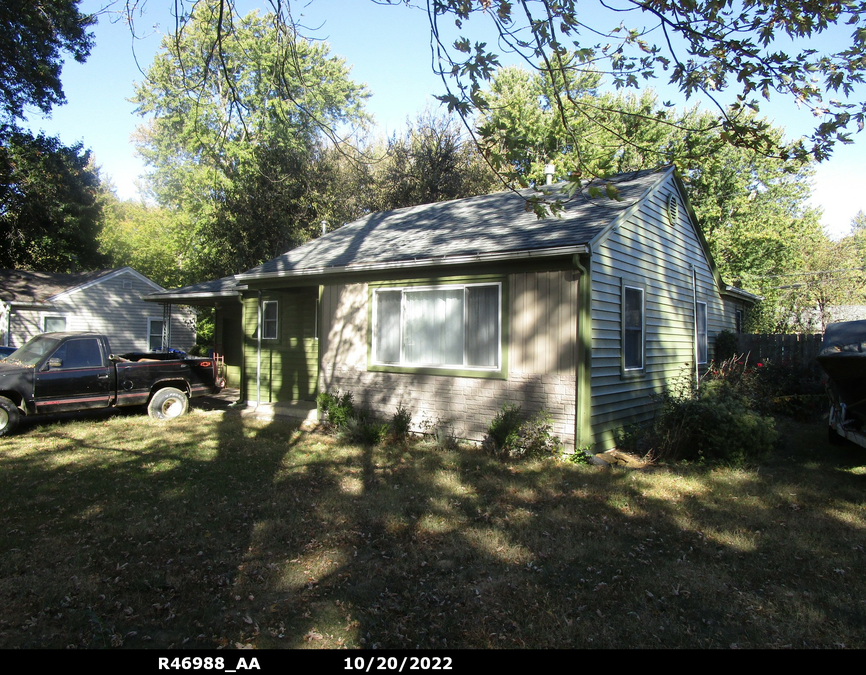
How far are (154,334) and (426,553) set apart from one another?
2451cm

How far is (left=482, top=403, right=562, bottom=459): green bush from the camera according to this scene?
8016 millimetres

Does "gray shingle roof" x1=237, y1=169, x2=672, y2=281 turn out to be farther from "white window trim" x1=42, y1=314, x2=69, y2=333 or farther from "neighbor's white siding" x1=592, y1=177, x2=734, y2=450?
"white window trim" x1=42, y1=314, x2=69, y2=333

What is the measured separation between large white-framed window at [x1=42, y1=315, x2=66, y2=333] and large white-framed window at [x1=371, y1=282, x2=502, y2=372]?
18.1 m

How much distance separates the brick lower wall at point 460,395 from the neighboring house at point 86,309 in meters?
14.1

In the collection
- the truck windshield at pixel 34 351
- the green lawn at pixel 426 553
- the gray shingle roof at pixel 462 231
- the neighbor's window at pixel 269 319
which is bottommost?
the green lawn at pixel 426 553

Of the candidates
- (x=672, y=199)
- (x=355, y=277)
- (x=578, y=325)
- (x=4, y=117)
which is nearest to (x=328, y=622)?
(x=578, y=325)

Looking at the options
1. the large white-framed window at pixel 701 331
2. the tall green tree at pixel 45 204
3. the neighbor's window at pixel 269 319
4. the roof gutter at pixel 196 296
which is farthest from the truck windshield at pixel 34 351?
the tall green tree at pixel 45 204

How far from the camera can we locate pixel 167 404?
1160 centimetres

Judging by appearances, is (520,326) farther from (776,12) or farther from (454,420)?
(776,12)

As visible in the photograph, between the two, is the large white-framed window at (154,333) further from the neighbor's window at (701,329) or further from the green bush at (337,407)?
the neighbor's window at (701,329)

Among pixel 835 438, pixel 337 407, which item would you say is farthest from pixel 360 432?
pixel 835 438

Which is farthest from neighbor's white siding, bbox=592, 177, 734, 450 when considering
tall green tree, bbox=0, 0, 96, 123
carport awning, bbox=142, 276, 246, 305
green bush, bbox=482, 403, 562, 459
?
carport awning, bbox=142, 276, 246, 305

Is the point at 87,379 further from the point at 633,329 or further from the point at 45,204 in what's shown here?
the point at 45,204

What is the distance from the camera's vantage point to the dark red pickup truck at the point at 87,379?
956cm
